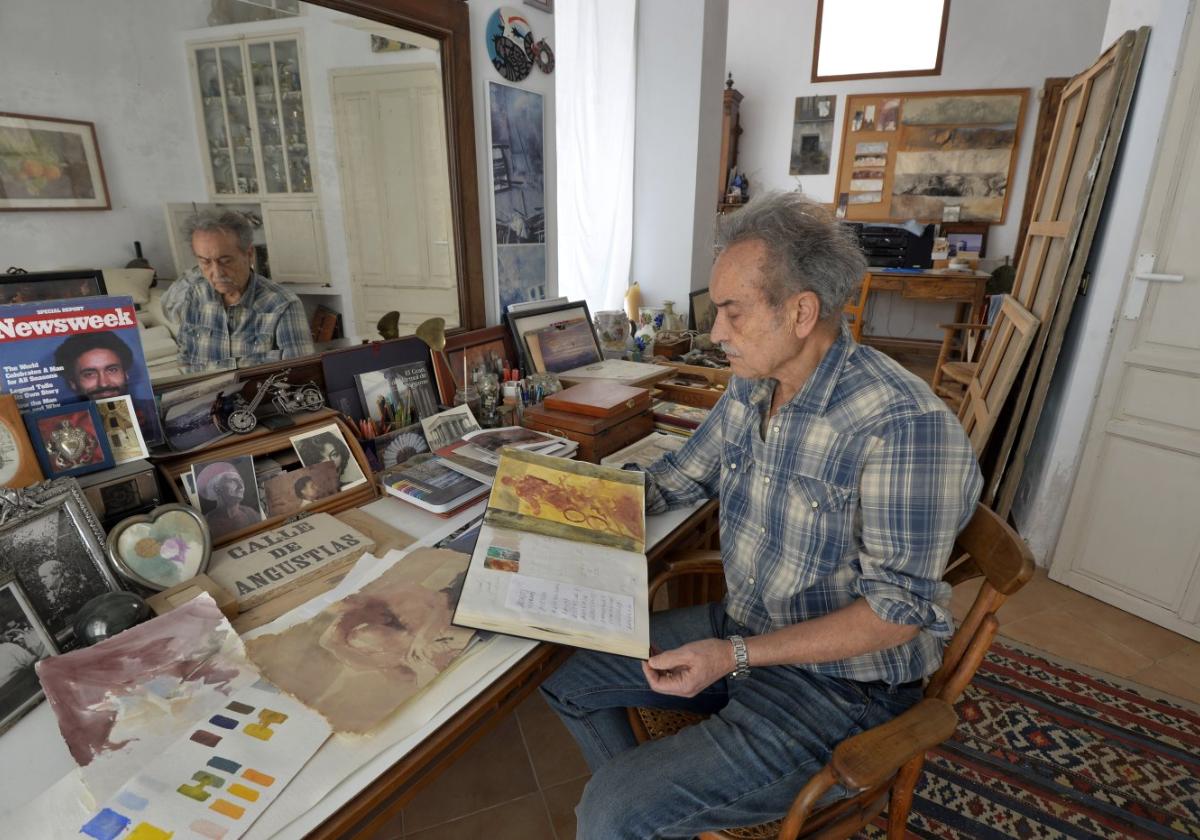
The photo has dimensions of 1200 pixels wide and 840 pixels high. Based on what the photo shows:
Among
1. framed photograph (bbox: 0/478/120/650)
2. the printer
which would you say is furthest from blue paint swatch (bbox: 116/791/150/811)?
the printer

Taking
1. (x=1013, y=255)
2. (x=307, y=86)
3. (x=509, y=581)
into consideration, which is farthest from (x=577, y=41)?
(x=1013, y=255)

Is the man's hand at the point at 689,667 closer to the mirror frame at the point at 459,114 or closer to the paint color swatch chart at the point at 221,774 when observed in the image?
the paint color swatch chart at the point at 221,774

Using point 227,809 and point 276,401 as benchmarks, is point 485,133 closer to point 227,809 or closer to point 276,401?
point 276,401

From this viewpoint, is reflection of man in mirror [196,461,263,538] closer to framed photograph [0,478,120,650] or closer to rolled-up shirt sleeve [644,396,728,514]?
framed photograph [0,478,120,650]

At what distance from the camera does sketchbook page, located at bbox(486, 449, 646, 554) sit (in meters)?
1.21

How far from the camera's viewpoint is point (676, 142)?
3109 millimetres

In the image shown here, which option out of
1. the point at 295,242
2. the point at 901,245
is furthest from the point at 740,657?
the point at 901,245

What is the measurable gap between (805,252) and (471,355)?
111 cm

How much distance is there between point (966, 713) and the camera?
6.35 ft

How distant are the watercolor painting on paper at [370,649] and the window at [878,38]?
20.8 feet

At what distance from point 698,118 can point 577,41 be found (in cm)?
67

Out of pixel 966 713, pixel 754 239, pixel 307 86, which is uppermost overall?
pixel 307 86

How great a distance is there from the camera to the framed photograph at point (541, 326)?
204cm

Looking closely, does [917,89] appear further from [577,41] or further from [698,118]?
[577,41]
